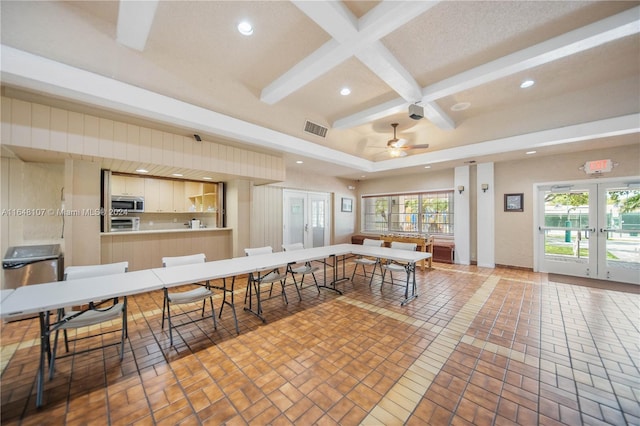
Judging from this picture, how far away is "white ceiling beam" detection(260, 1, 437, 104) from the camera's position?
2033 mm

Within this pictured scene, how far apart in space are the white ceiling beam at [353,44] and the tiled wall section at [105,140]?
1.45 meters

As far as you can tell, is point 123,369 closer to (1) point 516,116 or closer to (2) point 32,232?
(2) point 32,232

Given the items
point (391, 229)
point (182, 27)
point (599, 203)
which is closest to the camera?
point (182, 27)

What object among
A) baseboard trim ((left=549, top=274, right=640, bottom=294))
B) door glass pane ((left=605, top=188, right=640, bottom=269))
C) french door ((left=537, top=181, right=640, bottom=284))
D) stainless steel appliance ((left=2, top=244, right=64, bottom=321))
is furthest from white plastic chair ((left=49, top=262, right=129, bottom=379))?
door glass pane ((left=605, top=188, right=640, bottom=269))

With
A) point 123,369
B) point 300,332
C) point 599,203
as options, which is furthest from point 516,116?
point 123,369

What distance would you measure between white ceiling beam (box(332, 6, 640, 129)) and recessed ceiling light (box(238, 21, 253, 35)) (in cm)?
250

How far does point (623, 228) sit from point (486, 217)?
2.23 metres

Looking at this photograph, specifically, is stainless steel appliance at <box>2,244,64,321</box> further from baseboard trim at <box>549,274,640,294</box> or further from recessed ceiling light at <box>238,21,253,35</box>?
baseboard trim at <box>549,274,640,294</box>

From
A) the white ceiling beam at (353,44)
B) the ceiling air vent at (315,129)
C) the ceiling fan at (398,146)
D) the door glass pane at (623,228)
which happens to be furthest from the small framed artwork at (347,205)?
the door glass pane at (623,228)

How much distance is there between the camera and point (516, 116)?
4453 millimetres

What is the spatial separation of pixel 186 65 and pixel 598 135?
642 centimetres

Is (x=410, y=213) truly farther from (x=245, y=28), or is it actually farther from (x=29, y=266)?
(x=29, y=266)

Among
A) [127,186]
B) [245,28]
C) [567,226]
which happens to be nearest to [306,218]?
[127,186]

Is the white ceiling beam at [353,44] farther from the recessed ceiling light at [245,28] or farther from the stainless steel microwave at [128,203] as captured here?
the stainless steel microwave at [128,203]
